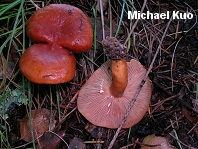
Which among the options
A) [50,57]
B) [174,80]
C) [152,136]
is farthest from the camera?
[174,80]

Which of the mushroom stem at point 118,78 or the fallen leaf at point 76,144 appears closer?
the mushroom stem at point 118,78

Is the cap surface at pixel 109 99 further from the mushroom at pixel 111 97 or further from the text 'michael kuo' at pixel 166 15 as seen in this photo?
the text 'michael kuo' at pixel 166 15

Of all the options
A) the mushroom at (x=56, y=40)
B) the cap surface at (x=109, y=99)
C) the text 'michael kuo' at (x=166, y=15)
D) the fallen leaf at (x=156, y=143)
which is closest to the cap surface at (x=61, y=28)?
the mushroom at (x=56, y=40)

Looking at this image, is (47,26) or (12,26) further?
(12,26)

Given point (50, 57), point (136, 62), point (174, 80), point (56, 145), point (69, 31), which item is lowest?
point (56, 145)

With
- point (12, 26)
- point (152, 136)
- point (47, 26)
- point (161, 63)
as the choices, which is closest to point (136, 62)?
point (161, 63)

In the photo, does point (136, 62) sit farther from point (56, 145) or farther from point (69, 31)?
point (56, 145)

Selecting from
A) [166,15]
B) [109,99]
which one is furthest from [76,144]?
[166,15]

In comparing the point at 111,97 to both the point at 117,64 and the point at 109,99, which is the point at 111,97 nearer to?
the point at 109,99
